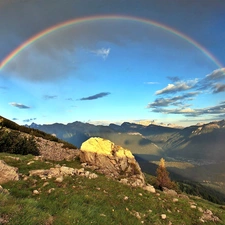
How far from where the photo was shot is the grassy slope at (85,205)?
1061cm

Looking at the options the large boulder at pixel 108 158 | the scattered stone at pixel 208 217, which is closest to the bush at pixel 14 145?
the large boulder at pixel 108 158

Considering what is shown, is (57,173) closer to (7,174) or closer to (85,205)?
(7,174)

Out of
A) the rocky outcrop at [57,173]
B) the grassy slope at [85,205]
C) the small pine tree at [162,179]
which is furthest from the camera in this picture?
the small pine tree at [162,179]

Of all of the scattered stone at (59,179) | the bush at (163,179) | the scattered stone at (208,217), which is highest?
the scattered stone at (59,179)

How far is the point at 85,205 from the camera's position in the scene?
1356 cm

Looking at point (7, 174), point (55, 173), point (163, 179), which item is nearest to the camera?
point (7, 174)

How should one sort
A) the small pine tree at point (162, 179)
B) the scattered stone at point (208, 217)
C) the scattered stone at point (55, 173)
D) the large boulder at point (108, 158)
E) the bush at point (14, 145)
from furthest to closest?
the small pine tree at point (162, 179), the large boulder at point (108, 158), the bush at point (14, 145), the scattered stone at point (55, 173), the scattered stone at point (208, 217)

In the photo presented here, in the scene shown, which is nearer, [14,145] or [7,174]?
[7,174]

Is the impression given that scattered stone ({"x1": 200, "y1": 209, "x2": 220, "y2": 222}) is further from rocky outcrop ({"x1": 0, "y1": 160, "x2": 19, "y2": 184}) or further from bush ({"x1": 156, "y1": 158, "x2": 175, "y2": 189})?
bush ({"x1": 156, "y1": 158, "x2": 175, "y2": 189})

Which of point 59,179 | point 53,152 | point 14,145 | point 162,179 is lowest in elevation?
point 162,179

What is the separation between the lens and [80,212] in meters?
12.2

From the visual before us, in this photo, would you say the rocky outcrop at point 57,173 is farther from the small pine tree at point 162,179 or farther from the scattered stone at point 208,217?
the small pine tree at point 162,179

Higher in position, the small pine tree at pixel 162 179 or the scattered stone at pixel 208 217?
A: the scattered stone at pixel 208 217

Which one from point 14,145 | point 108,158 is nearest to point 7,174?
point 14,145
